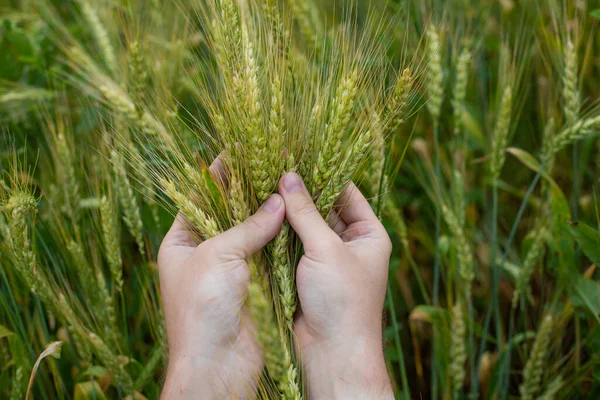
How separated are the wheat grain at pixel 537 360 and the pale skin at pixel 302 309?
50 cm

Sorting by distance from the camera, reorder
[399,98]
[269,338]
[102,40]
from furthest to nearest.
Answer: [102,40] < [399,98] < [269,338]

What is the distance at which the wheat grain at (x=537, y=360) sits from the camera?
4.35 ft

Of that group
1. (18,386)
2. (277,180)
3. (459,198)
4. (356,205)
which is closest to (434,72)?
(459,198)

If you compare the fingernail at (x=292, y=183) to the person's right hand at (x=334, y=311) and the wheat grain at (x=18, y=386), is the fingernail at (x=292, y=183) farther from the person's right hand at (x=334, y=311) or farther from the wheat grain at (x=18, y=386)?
the wheat grain at (x=18, y=386)

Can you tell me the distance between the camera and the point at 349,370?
98 centimetres

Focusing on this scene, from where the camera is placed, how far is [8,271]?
1.37 meters

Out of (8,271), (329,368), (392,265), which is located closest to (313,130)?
(329,368)

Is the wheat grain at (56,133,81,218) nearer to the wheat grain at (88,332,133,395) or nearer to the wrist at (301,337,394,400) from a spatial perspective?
the wheat grain at (88,332,133,395)

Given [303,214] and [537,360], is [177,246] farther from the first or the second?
[537,360]

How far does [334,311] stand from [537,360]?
62cm

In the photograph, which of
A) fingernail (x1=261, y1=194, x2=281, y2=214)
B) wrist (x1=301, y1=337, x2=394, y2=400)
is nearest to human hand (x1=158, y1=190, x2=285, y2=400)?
fingernail (x1=261, y1=194, x2=281, y2=214)

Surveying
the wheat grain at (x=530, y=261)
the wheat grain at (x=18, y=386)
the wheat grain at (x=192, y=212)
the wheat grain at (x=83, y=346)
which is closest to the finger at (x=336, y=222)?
the wheat grain at (x=192, y=212)

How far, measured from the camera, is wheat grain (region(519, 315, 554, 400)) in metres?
1.33

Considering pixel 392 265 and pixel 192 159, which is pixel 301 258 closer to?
pixel 192 159
